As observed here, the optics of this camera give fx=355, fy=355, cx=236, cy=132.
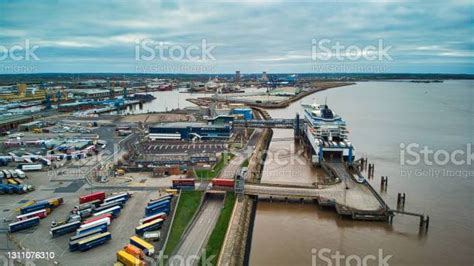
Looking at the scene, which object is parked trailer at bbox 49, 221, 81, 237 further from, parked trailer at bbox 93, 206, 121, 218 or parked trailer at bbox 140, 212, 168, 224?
parked trailer at bbox 140, 212, 168, 224

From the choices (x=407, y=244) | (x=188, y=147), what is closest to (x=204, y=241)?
(x=407, y=244)

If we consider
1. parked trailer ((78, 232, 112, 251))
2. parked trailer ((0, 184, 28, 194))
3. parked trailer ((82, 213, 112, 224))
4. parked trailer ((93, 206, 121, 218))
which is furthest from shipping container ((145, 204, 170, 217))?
parked trailer ((0, 184, 28, 194))

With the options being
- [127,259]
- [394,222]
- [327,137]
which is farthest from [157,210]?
[327,137]

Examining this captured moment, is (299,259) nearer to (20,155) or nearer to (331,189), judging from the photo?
Result: (331,189)

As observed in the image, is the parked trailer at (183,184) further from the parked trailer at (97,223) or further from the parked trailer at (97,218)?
the parked trailer at (97,223)

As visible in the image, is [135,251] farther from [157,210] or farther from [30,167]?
[30,167]

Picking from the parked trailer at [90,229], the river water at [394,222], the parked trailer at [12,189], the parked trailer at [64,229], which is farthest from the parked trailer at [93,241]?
the parked trailer at [12,189]

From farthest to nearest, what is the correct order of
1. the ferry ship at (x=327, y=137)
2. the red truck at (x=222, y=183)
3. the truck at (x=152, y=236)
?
the ferry ship at (x=327, y=137) → the red truck at (x=222, y=183) → the truck at (x=152, y=236)
